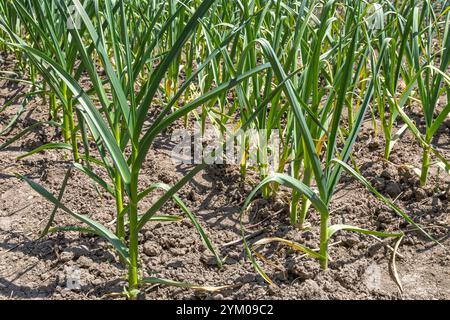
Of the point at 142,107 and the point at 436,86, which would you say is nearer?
the point at 142,107

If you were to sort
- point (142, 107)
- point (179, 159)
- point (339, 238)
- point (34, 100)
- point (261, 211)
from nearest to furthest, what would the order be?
point (142, 107) → point (339, 238) → point (261, 211) → point (179, 159) → point (34, 100)

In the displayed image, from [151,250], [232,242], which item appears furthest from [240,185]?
[151,250]

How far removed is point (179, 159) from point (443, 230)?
0.98 meters

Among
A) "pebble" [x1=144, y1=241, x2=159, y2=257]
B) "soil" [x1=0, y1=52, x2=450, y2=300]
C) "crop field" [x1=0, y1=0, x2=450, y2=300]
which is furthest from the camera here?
"pebble" [x1=144, y1=241, x2=159, y2=257]

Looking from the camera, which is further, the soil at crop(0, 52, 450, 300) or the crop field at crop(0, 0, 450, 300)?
the soil at crop(0, 52, 450, 300)

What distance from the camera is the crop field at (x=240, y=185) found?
1536 mm

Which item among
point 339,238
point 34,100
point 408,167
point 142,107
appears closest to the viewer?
point 142,107

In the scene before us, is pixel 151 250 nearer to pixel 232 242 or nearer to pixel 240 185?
pixel 232 242

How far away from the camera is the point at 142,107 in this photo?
143cm

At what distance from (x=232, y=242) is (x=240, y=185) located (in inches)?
12.2

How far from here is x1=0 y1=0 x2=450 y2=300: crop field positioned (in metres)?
1.54

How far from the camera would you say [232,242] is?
188 centimetres

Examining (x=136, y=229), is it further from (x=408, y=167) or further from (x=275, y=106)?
(x=408, y=167)

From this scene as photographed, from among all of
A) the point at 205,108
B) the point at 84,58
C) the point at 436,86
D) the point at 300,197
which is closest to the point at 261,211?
the point at 300,197
